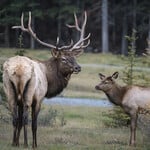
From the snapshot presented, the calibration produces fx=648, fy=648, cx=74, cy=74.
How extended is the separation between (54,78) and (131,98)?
1.83 m

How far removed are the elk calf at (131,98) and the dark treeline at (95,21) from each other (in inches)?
1482

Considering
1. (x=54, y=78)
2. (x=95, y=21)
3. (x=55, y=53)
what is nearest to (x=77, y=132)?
(x=54, y=78)

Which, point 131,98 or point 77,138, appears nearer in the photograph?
point 131,98

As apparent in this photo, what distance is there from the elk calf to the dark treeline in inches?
1482

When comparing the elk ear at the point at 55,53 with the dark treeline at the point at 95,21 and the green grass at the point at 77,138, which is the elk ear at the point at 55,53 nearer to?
the green grass at the point at 77,138

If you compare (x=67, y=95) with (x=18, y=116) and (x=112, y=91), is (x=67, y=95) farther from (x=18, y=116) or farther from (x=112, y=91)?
(x=18, y=116)

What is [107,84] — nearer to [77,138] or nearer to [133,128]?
[133,128]

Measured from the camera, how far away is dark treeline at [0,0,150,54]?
5528cm

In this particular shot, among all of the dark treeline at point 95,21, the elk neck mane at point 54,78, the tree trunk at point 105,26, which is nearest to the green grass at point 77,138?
the elk neck mane at point 54,78

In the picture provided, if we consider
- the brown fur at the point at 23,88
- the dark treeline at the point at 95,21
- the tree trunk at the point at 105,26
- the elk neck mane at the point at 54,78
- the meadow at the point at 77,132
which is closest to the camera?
the brown fur at the point at 23,88

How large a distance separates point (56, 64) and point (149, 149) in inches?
109

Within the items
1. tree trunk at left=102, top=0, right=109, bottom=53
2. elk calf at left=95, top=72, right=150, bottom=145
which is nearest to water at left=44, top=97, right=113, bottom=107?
elk calf at left=95, top=72, right=150, bottom=145

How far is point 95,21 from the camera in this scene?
5925 cm

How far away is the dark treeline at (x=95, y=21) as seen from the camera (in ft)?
181
